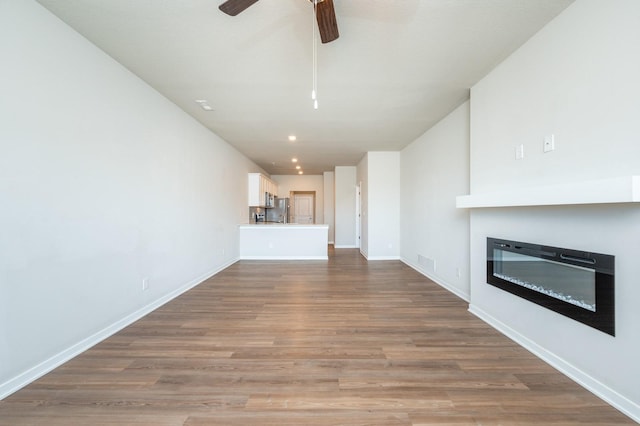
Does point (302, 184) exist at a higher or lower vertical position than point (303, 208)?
higher

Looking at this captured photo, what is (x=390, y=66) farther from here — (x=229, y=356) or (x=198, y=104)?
(x=229, y=356)

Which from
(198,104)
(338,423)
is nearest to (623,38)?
(338,423)

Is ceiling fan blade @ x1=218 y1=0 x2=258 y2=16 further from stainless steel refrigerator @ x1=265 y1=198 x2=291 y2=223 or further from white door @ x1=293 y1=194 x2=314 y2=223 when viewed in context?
white door @ x1=293 y1=194 x2=314 y2=223

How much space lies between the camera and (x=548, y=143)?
1.77 metres

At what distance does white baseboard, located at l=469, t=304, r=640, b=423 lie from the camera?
1297 millimetres

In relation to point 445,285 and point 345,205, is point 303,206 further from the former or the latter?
point 445,285

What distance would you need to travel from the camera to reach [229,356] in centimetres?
183

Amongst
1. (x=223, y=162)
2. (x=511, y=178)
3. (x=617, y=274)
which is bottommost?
(x=617, y=274)

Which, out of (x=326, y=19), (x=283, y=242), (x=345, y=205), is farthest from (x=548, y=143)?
(x=345, y=205)

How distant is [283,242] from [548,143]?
4.82 m

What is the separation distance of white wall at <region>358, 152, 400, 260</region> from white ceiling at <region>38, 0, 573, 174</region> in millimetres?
2007

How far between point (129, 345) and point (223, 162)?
10.9 ft

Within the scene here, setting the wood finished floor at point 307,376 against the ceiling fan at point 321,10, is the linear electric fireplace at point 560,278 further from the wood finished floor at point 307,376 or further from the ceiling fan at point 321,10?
the ceiling fan at point 321,10

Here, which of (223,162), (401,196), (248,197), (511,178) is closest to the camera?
(511,178)
